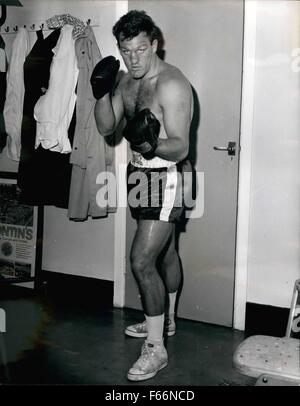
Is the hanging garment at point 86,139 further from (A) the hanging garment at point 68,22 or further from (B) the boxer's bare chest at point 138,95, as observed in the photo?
(B) the boxer's bare chest at point 138,95

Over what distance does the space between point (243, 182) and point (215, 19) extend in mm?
919

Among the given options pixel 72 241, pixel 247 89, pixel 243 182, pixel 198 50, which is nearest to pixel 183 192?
pixel 243 182

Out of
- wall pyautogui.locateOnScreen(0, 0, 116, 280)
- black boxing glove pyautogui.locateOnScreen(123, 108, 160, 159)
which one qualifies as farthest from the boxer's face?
wall pyautogui.locateOnScreen(0, 0, 116, 280)

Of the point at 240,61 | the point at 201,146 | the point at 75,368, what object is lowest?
the point at 75,368

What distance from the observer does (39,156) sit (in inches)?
122

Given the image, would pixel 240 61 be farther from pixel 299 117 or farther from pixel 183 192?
pixel 183 192

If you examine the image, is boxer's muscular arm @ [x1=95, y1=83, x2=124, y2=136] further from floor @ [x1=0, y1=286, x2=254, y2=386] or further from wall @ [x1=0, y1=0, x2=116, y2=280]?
floor @ [x1=0, y1=286, x2=254, y2=386]

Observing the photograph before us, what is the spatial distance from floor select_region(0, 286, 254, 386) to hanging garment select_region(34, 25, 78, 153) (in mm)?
1042

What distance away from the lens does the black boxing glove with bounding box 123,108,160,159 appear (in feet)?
6.86

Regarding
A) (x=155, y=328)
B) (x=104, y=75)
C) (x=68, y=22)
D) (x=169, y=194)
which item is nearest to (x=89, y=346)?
(x=155, y=328)

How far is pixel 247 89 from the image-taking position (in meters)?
2.67

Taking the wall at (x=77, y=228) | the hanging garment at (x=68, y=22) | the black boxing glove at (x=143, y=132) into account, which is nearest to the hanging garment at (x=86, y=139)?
the hanging garment at (x=68, y=22)

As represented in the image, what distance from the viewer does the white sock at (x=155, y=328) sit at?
233 centimetres

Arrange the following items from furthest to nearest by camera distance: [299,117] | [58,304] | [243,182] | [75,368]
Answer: [58,304]
[243,182]
[299,117]
[75,368]
